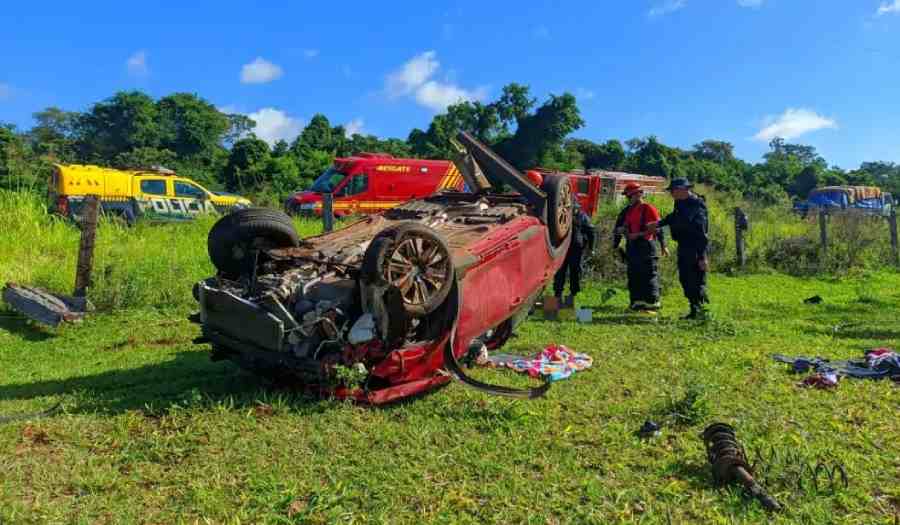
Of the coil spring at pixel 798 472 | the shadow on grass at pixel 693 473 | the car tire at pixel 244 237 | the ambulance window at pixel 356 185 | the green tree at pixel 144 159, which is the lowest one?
the shadow on grass at pixel 693 473

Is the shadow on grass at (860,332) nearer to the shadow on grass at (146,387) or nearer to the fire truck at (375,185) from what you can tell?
the shadow on grass at (146,387)

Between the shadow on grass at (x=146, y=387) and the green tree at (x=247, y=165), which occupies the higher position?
the green tree at (x=247, y=165)

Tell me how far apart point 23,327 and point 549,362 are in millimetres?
5943

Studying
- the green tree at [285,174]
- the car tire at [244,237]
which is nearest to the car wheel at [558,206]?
the car tire at [244,237]

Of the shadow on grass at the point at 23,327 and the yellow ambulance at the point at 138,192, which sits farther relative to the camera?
the yellow ambulance at the point at 138,192

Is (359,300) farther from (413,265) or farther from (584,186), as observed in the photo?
(584,186)

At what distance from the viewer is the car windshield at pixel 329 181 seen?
1711 centimetres

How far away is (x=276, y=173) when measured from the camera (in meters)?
26.8

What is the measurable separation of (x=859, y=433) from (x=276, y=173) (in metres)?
25.4

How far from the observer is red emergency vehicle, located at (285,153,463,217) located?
16672 mm

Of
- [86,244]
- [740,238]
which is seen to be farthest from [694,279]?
[86,244]

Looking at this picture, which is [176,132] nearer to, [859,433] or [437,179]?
[437,179]

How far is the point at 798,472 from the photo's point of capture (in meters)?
3.17

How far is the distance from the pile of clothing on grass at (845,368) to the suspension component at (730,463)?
190cm
